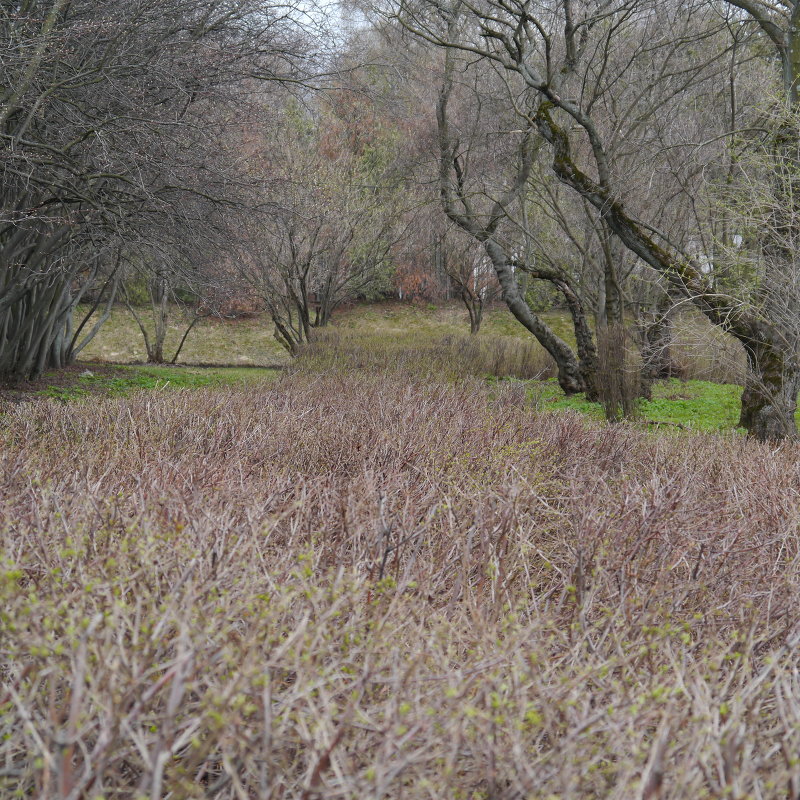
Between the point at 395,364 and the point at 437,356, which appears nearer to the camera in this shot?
the point at 395,364

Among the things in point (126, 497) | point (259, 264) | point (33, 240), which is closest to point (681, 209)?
point (259, 264)

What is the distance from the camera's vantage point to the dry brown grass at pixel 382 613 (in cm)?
139

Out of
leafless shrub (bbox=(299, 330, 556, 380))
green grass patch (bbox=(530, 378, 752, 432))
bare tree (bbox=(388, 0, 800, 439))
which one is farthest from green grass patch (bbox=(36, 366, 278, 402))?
bare tree (bbox=(388, 0, 800, 439))

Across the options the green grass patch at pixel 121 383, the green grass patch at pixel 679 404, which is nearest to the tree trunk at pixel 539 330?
the green grass patch at pixel 679 404

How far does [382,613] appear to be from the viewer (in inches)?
86.7

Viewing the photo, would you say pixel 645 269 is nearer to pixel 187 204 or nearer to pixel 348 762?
pixel 187 204

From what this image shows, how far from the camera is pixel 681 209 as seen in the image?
493 inches

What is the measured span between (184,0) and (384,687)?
7116 millimetres

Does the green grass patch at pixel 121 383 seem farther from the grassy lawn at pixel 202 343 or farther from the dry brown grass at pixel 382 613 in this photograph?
the grassy lawn at pixel 202 343

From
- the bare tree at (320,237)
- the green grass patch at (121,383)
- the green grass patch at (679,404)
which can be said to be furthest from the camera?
the bare tree at (320,237)

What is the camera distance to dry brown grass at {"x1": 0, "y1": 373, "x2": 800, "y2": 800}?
54.8 inches

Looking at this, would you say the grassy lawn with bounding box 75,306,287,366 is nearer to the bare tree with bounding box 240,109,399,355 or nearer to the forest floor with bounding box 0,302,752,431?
the forest floor with bounding box 0,302,752,431

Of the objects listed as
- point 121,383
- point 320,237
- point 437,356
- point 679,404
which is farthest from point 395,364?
point 320,237

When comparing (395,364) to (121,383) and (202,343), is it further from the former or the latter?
(202,343)
